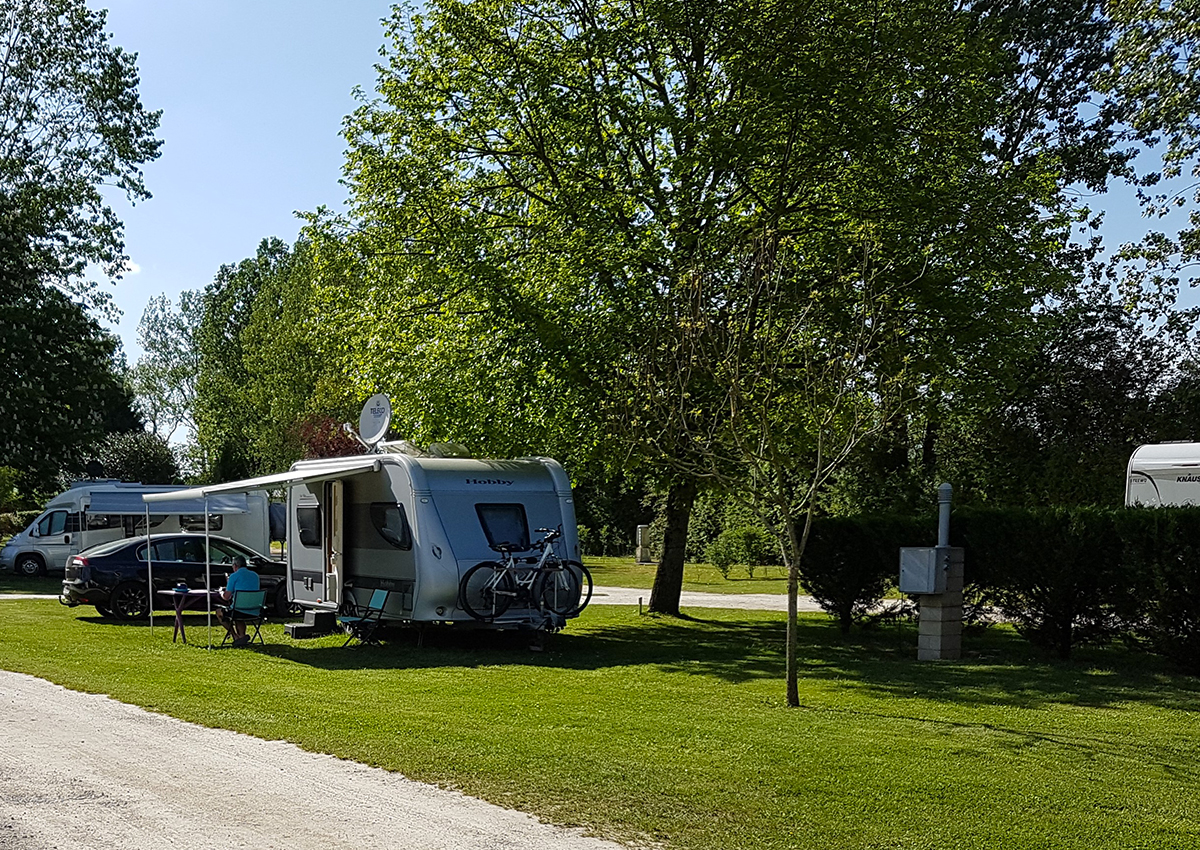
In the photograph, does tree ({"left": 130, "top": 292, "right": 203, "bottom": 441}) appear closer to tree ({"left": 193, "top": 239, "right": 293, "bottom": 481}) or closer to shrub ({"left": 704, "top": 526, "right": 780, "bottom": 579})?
tree ({"left": 193, "top": 239, "right": 293, "bottom": 481})

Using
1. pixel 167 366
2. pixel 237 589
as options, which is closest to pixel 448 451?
pixel 237 589

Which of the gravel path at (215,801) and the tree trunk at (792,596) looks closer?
the gravel path at (215,801)

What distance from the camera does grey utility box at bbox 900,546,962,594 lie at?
45.0 ft

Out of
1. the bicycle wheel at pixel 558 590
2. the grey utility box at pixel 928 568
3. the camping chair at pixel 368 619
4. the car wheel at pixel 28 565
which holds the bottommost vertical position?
the car wheel at pixel 28 565

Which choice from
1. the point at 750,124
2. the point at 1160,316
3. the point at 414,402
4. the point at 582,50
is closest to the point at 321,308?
the point at 414,402

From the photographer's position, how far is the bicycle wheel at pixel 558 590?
1524 cm

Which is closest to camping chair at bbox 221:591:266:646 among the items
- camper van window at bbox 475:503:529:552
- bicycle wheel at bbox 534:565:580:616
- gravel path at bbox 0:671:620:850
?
camper van window at bbox 475:503:529:552

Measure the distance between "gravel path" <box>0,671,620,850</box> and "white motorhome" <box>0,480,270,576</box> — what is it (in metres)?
19.3

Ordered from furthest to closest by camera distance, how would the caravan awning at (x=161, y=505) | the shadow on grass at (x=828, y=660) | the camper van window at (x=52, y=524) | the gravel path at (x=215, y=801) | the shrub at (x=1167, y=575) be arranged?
the camper van window at (x=52, y=524), the caravan awning at (x=161, y=505), the shrub at (x=1167, y=575), the shadow on grass at (x=828, y=660), the gravel path at (x=215, y=801)

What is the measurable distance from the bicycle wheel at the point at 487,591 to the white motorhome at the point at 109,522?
1393 cm

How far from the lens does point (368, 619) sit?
616 inches

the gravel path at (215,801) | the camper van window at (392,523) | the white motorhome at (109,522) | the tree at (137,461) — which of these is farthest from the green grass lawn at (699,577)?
the tree at (137,461)

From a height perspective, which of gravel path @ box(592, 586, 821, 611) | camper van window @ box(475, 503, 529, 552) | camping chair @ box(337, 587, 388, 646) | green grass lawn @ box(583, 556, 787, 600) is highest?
camper van window @ box(475, 503, 529, 552)

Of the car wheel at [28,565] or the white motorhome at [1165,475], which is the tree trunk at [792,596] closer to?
the white motorhome at [1165,475]
